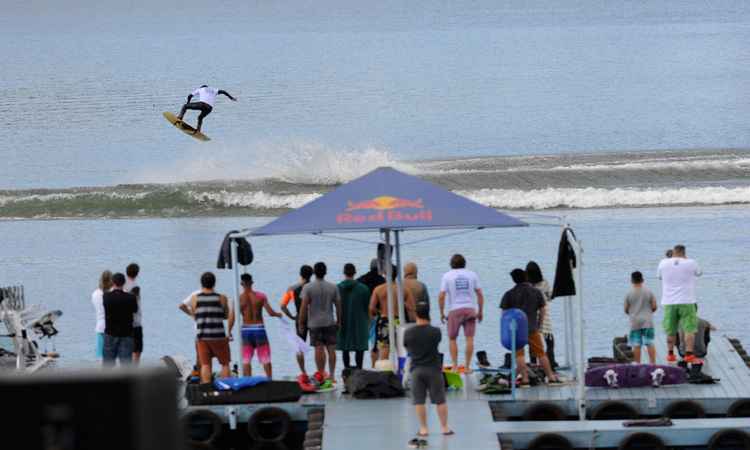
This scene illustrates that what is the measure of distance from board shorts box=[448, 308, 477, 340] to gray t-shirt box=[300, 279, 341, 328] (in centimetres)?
101

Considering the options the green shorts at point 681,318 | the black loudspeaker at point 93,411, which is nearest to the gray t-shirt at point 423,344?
the green shorts at point 681,318

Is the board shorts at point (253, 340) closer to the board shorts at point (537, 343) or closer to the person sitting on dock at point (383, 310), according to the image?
the person sitting on dock at point (383, 310)

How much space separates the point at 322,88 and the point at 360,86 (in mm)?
2746

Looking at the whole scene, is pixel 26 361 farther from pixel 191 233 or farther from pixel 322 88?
pixel 322 88

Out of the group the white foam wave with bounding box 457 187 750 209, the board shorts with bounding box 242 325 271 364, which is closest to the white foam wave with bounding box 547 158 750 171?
the white foam wave with bounding box 457 187 750 209

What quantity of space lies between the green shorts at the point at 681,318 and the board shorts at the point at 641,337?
0.92ft

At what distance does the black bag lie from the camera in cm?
1310

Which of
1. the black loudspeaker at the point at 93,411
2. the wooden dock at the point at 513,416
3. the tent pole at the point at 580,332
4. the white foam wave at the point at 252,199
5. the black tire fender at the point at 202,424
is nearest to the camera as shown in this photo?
the black loudspeaker at the point at 93,411

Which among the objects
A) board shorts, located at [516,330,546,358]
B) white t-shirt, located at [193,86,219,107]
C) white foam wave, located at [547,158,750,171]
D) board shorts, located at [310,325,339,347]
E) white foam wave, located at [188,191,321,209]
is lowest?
board shorts, located at [516,330,546,358]

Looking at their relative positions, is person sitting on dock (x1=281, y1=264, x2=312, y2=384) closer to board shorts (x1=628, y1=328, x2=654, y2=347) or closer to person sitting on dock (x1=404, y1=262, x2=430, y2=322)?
person sitting on dock (x1=404, y1=262, x2=430, y2=322)

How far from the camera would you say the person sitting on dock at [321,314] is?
1360 centimetres

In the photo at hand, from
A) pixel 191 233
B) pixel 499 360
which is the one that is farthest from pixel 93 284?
pixel 499 360

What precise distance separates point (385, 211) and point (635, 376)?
2.75 meters

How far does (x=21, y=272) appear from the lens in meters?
28.2
